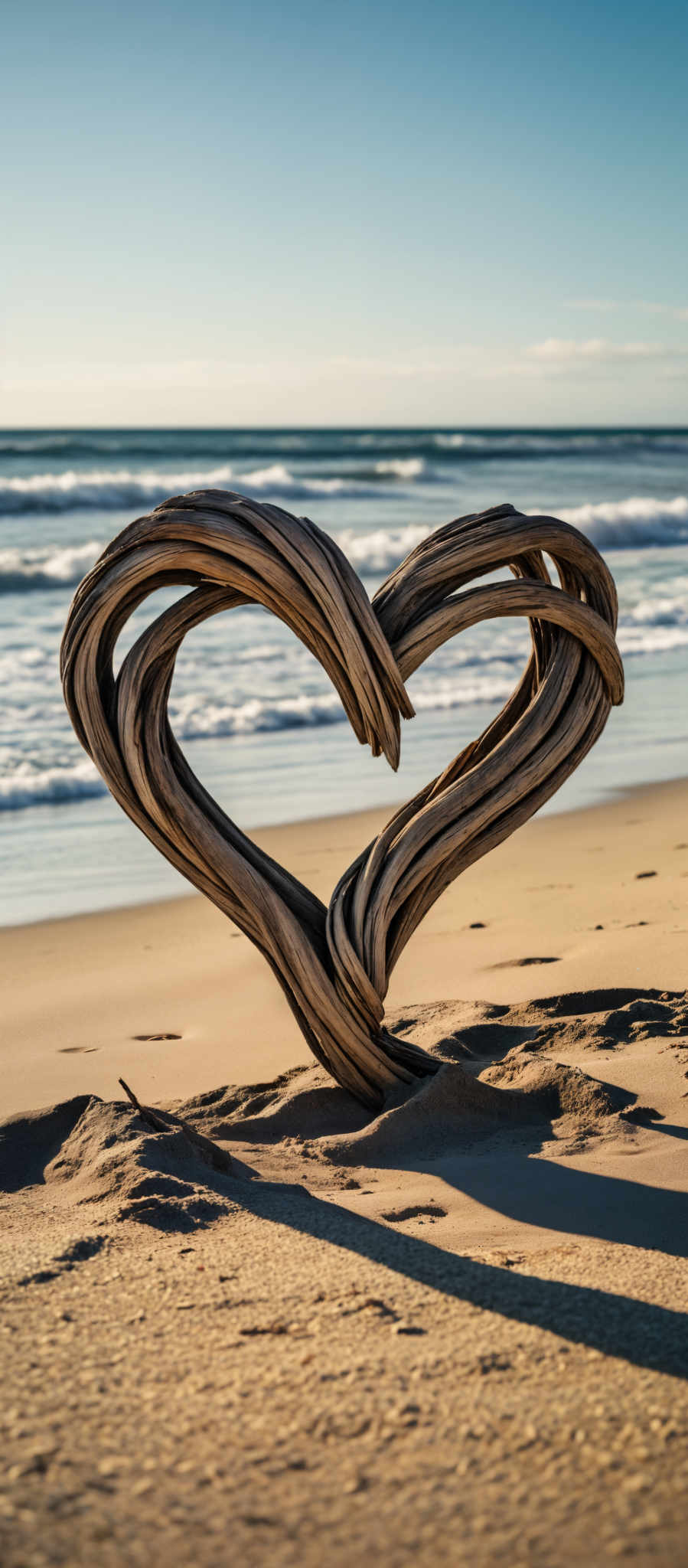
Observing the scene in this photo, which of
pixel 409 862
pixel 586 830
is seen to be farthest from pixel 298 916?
pixel 586 830

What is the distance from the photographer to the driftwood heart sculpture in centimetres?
291

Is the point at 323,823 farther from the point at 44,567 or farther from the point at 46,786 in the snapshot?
the point at 44,567

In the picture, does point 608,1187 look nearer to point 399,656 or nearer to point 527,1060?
point 527,1060

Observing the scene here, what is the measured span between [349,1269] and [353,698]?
4.31ft

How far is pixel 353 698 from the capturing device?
2.98m

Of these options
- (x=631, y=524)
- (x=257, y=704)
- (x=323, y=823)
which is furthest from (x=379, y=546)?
(x=323, y=823)

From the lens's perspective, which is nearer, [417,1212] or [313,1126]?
[417,1212]

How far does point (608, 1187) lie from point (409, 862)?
96 cm

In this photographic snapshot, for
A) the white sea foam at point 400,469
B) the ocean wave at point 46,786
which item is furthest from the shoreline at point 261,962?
the white sea foam at point 400,469

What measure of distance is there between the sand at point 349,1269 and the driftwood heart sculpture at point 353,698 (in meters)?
0.43

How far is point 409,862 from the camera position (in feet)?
10.7

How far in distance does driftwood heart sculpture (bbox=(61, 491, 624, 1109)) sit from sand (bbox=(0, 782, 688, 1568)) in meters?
0.43

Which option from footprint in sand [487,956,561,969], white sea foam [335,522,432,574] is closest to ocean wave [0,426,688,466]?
white sea foam [335,522,432,574]

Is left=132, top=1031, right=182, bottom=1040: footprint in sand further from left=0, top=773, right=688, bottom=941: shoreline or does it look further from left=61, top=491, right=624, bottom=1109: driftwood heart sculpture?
left=0, top=773, right=688, bottom=941: shoreline
